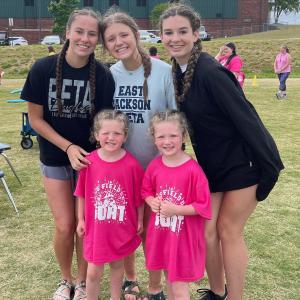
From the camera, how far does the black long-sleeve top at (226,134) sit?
2.50 metres

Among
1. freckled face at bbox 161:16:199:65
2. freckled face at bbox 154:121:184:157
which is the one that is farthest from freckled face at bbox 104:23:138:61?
freckled face at bbox 154:121:184:157

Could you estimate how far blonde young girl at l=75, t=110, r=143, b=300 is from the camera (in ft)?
9.03

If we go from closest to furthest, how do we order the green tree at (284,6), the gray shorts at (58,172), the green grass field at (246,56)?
1. the gray shorts at (58,172)
2. the green grass field at (246,56)
3. the green tree at (284,6)

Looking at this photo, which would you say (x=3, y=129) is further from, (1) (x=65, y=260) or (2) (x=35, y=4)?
(2) (x=35, y=4)

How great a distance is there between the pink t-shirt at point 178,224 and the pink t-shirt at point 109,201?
0.37 ft

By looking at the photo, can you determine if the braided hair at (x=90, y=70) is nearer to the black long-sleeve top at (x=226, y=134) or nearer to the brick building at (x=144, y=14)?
the black long-sleeve top at (x=226, y=134)

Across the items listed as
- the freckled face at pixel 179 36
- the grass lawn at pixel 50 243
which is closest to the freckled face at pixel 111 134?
the freckled face at pixel 179 36

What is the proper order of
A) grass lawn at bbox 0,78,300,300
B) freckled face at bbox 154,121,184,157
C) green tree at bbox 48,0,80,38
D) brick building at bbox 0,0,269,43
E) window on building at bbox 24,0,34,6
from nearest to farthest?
freckled face at bbox 154,121,184,157 < grass lawn at bbox 0,78,300,300 < green tree at bbox 48,0,80,38 < brick building at bbox 0,0,269,43 < window on building at bbox 24,0,34,6

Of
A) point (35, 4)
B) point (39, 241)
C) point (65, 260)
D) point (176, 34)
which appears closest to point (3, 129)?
point (39, 241)

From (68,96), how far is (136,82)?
43 centimetres

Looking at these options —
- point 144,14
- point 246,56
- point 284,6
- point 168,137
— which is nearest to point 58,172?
point 168,137

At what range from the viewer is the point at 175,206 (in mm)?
2588

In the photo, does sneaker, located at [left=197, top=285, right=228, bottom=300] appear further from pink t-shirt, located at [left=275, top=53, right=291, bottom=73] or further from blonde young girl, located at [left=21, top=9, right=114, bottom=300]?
pink t-shirt, located at [left=275, top=53, right=291, bottom=73]

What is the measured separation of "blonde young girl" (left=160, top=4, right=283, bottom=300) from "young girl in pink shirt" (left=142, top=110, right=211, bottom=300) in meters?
0.12
